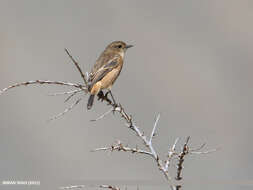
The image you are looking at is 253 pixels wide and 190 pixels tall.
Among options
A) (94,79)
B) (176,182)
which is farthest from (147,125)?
(176,182)

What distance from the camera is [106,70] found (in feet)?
22.8

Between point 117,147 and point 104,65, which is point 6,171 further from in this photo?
point 117,147

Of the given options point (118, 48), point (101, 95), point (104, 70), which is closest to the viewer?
point (101, 95)

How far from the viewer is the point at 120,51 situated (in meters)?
7.91

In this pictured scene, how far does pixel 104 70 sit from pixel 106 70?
0.05m

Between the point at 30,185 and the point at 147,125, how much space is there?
10812mm

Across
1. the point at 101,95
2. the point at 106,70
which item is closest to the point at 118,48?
the point at 106,70

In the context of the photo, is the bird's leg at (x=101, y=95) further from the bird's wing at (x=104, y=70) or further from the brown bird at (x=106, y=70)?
the bird's wing at (x=104, y=70)

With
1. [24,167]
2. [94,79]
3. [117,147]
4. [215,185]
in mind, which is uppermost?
[94,79]

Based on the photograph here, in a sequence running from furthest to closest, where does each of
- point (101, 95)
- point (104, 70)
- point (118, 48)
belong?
point (118, 48) → point (104, 70) → point (101, 95)

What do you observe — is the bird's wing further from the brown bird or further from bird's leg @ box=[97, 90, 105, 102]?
bird's leg @ box=[97, 90, 105, 102]

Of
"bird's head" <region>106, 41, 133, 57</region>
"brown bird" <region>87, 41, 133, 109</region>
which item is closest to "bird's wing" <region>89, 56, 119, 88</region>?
"brown bird" <region>87, 41, 133, 109</region>

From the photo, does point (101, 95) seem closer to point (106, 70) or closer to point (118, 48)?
point (106, 70)

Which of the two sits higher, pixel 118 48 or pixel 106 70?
pixel 118 48
